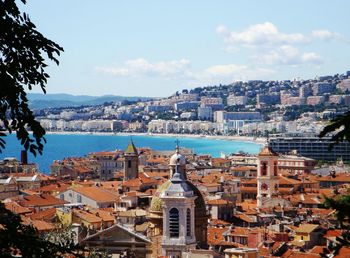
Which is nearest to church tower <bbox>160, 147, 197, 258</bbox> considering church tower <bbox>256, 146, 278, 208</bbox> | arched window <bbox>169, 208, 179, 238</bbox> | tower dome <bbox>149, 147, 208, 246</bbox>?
arched window <bbox>169, 208, 179, 238</bbox>

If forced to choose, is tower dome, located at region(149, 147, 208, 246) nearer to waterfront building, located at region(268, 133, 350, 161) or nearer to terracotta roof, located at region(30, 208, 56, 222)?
terracotta roof, located at region(30, 208, 56, 222)

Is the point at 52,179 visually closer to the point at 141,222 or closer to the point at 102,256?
the point at 141,222

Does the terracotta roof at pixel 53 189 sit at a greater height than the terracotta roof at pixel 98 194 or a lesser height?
lesser

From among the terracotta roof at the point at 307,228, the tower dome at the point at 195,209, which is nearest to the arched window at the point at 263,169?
the terracotta roof at the point at 307,228

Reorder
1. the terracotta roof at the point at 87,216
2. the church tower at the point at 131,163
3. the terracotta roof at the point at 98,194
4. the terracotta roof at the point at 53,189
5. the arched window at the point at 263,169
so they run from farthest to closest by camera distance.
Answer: the church tower at the point at 131,163 → the terracotta roof at the point at 53,189 → the arched window at the point at 263,169 → the terracotta roof at the point at 98,194 → the terracotta roof at the point at 87,216

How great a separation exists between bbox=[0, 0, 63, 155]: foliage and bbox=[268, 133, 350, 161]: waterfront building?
290 feet

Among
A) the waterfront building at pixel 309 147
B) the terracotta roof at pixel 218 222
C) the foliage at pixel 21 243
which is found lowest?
the waterfront building at pixel 309 147

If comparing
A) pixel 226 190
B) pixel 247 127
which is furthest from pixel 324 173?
pixel 247 127

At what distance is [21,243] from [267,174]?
4147 cm

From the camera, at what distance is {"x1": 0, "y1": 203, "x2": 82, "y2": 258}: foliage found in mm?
5586

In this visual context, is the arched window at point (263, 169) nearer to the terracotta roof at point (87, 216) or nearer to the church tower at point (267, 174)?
the church tower at point (267, 174)

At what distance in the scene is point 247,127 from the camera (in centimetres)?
19938

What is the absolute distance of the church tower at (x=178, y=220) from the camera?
2194cm

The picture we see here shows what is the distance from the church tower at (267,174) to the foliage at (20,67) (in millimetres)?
40248
